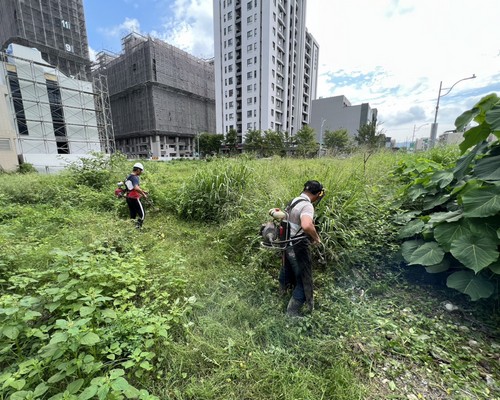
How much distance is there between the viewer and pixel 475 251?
5.95 feet

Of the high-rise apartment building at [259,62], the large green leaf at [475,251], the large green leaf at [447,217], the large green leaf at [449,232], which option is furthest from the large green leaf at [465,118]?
the high-rise apartment building at [259,62]

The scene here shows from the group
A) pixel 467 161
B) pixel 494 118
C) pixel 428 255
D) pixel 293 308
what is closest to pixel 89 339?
pixel 293 308

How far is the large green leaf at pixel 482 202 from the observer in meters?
1.76

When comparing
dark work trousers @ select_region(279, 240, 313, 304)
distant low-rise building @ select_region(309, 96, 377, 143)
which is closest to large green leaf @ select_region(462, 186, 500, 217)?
dark work trousers @ select_region(279, 240, 313, 304)

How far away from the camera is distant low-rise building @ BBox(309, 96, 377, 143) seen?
4378 cm

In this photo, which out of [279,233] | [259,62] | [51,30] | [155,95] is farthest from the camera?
[155,95]

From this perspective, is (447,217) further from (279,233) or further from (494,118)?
(279,233)

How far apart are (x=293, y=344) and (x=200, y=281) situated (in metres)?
1.36

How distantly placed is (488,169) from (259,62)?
38071mm

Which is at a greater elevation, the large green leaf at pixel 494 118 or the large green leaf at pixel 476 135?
the large green leaf at pixel 494 118

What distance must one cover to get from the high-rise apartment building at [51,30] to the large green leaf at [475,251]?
33998 millimetres

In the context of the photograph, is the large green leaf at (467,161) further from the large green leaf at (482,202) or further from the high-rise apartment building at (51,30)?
the high-rise apartment building at (51,30)

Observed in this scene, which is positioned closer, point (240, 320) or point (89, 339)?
point (89, 339)

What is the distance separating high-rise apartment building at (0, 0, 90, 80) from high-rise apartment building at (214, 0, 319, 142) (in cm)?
1945
